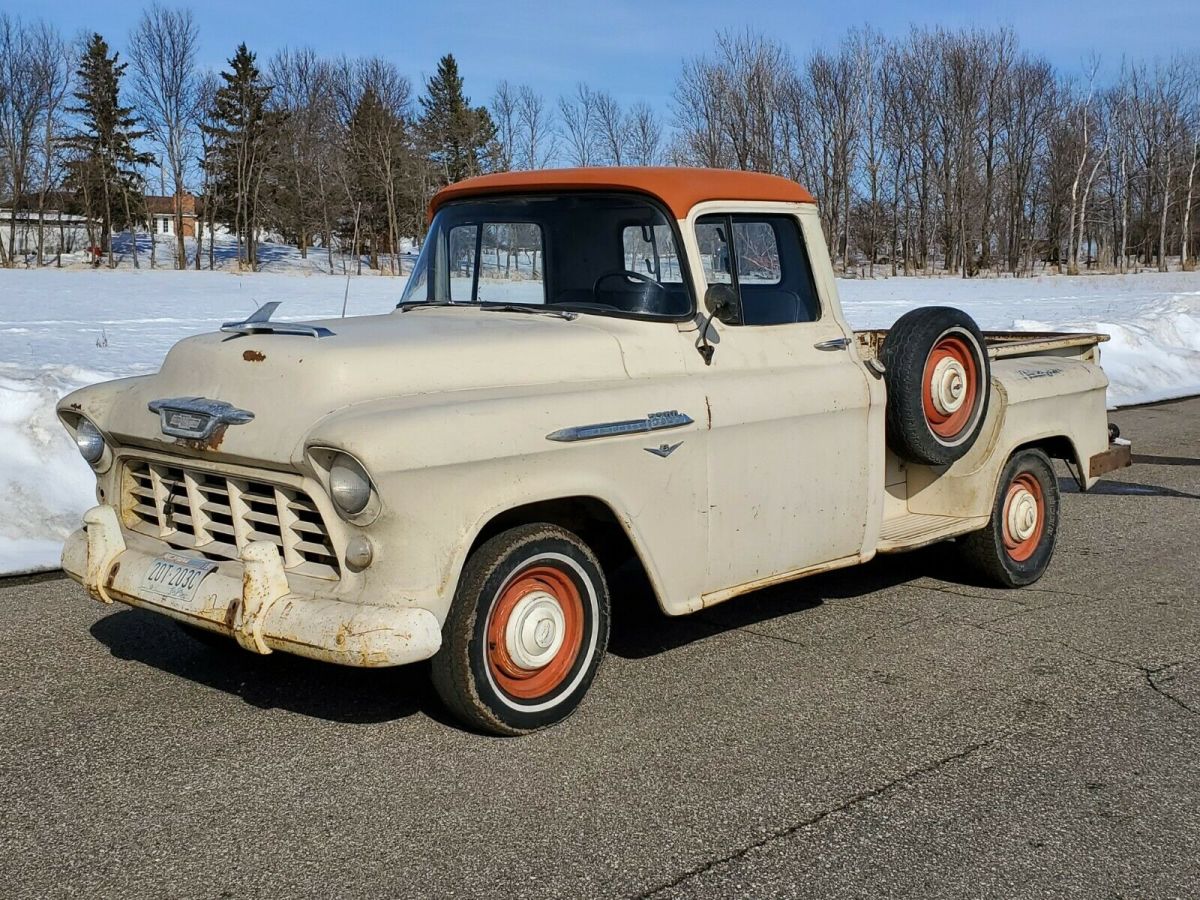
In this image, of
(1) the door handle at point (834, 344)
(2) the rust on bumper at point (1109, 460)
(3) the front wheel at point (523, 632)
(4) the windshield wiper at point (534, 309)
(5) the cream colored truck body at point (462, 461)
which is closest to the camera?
(5) the cream colored truck body at point (462, 461)

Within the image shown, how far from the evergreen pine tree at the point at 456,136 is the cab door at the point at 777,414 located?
6144cm

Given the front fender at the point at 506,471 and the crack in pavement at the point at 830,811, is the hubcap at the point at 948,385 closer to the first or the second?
the front fender at the point at 506,471

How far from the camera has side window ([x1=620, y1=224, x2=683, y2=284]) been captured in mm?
4980

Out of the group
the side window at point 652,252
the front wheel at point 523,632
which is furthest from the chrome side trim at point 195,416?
the side window at point 652,252

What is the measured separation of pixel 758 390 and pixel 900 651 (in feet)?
4.40

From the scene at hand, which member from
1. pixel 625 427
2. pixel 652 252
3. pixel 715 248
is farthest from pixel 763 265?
pixel 625 427

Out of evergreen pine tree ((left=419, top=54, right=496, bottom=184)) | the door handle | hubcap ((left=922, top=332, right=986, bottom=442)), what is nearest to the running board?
hubcap ((left=922, top=332, right=986, bottom=442))

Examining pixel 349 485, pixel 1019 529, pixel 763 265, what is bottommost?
pixel 1019 529

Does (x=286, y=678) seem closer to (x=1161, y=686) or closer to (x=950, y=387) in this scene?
(x=950, y=387)

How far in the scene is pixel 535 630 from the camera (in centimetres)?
430

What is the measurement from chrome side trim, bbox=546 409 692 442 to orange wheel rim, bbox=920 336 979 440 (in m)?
1.48

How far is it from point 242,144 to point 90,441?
219 ft

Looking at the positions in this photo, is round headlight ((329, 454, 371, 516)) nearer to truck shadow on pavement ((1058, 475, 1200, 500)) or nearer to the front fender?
the front fender

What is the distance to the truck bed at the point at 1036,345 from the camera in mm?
6539
